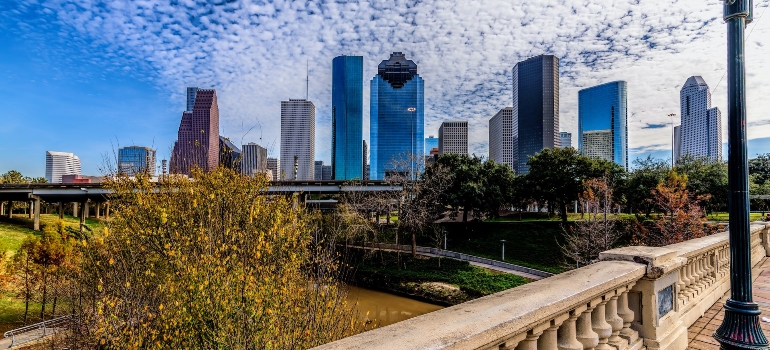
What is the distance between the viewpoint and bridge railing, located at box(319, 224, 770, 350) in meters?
1.64

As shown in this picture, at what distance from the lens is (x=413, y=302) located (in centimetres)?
2267

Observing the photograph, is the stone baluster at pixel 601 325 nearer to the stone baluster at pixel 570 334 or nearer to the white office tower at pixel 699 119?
the stone baluster at pixel 570 334

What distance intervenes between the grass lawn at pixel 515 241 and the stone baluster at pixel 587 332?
2456 centimetres

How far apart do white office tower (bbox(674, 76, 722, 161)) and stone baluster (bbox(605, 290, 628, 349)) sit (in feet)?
243

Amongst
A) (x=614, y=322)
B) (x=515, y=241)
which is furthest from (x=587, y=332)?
(x=515, y=241)

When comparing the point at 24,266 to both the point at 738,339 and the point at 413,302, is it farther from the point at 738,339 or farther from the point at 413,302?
the point at 738,339

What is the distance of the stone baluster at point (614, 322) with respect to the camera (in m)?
2.93

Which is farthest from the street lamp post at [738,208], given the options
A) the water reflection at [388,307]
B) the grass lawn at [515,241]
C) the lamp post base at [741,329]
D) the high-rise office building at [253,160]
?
the grass lawn at [515,241]

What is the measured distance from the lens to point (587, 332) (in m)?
2.57

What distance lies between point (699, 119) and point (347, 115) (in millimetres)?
128693

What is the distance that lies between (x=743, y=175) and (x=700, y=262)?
3.13m

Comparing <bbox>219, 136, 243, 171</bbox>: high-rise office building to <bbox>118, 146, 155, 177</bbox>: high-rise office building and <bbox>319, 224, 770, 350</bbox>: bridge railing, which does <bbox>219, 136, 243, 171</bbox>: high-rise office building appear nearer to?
<bbox>118, 146, 155, 177</bbox>: high-rise office building

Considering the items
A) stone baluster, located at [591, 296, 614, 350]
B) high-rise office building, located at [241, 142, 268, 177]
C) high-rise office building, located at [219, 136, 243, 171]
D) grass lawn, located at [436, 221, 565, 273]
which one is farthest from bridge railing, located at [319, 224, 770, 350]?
grass lawn, located at [436, 221, 565, 273]

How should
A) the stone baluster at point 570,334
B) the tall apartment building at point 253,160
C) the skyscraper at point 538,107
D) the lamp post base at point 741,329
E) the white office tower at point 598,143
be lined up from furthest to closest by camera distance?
1. the skyscraper at point 538,107
2. the white office tower at point 598,143
3. the tall apartment building at point 253,160
4. the lamp post base at point 741,329
5. the stone baluster at point 570,334
